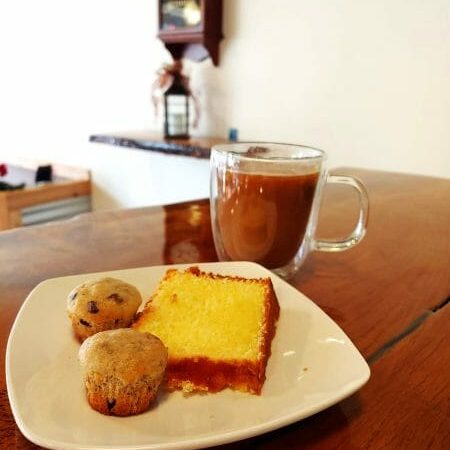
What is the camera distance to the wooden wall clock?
77.1 inches

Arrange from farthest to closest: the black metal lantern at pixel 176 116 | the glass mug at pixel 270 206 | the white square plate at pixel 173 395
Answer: the black metal lantern at pixel 176 116 < the glass mug at pixel 270 206 < the white square plate at pixel 173 395

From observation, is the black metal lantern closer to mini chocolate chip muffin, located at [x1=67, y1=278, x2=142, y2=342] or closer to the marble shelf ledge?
the marble shelf ledge

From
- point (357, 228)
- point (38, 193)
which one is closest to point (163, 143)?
point (38, 193)

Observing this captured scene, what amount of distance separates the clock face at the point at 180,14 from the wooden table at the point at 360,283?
4.24ft

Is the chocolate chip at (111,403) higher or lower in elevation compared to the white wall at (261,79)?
lower

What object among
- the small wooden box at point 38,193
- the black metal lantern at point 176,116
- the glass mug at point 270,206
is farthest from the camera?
the small wooden box at point 38,193

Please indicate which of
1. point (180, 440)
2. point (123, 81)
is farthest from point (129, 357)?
point (123, 81)

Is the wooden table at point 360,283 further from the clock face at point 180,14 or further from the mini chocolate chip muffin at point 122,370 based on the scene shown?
the clock face at point 180,14

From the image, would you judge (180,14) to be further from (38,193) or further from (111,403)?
(111,403)

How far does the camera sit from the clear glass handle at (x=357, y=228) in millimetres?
601

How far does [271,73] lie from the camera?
191 cm

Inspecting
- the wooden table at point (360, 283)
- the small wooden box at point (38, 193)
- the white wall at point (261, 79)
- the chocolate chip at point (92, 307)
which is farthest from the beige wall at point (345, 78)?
the chocolate chip at point (92, 307)

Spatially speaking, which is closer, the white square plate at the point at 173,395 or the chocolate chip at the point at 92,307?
the white square plate at the point at 173,395

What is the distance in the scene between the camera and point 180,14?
2.05m
